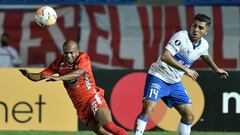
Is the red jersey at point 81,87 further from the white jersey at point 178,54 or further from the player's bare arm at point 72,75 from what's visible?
the white jersey at point 178,54

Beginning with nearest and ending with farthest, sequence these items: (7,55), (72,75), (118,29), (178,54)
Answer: (72,75)
(178,54)
(7,55)
(118,29)

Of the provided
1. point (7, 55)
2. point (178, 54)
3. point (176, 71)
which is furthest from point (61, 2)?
point (178, 54)

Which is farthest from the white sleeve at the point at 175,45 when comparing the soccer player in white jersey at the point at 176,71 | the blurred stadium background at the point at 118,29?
the blurred stadium background at the point at 118,29

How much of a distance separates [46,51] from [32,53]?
1.03 feet

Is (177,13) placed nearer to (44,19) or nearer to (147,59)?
(147,59)

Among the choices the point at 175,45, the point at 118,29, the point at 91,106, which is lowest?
the point at 91,106

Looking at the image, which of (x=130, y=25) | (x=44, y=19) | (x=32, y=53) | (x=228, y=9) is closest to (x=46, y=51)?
(x=32, y=53)

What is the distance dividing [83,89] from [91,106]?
0.80ft

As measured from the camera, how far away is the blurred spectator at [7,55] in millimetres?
17328

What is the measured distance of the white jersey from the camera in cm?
1123

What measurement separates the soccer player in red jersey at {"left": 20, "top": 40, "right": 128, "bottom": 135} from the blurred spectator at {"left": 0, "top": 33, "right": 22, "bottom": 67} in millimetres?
6131

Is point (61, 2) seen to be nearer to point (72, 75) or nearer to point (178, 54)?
point (178, 54)

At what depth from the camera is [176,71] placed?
11.6 metres

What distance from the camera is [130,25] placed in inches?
698
